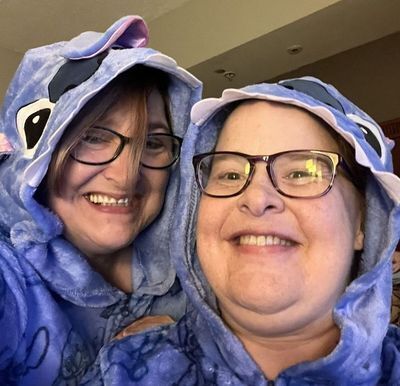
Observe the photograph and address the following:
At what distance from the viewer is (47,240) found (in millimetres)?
1037

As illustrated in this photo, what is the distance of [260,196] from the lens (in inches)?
31.6

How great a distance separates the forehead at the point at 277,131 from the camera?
0.85m

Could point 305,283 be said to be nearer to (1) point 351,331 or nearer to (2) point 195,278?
(1) point 351,331

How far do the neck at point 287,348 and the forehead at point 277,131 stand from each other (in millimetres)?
250

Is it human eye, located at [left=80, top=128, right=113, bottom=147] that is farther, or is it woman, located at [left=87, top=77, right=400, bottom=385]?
human eye, located at [left=80, top=128, right=113, bottom=147]

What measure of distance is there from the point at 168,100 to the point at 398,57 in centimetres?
235

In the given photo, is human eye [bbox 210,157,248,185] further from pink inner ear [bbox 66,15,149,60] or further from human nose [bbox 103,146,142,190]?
pink inner ear [bbox 66,15,149,60]

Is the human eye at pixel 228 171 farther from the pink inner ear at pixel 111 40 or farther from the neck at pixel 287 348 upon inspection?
the pink inner ear at pixel 111 40

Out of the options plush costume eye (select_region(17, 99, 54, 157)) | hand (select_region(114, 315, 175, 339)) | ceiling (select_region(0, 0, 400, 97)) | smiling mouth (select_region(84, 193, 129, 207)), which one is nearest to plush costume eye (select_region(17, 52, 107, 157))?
plush costume eye (select_region(17, 99, 54, 157))

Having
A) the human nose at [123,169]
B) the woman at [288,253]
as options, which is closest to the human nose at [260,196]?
the woman at [288,253]

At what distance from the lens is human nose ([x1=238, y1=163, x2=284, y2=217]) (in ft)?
2.63

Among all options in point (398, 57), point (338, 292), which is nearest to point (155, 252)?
point (338, 292)

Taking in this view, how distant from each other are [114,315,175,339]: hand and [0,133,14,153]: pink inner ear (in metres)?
0.37

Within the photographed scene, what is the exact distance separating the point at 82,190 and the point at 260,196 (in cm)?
38
